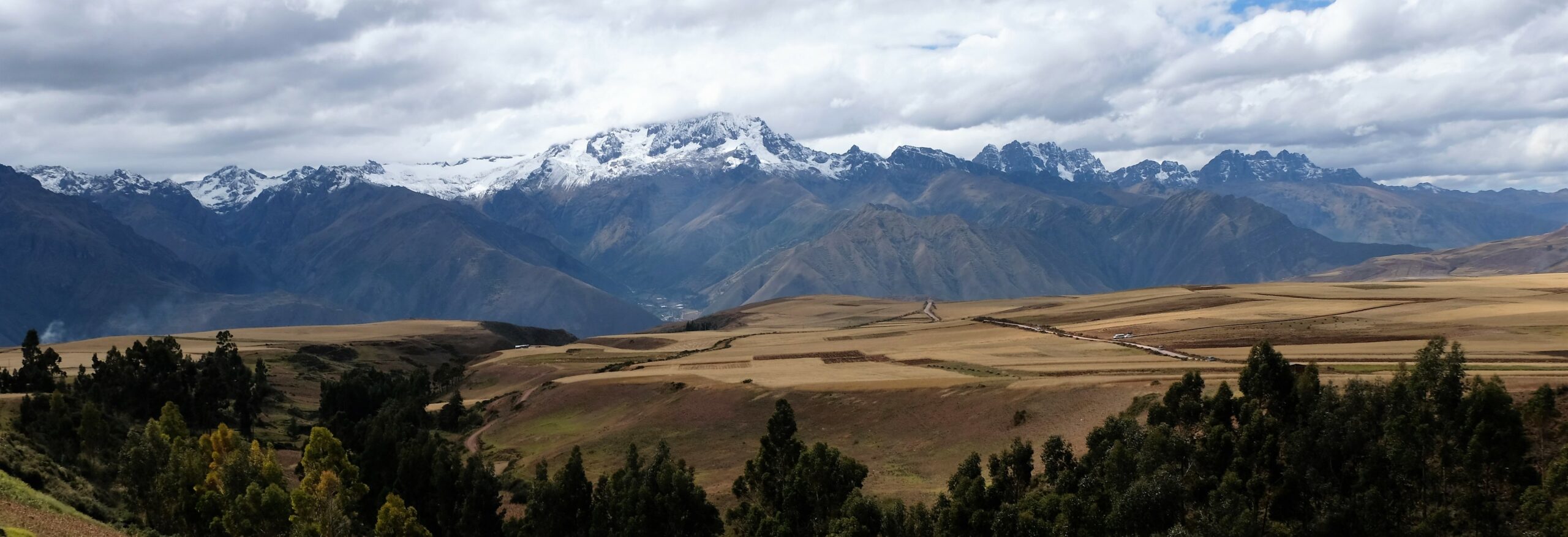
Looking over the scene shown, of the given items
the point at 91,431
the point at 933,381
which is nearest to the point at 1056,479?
the point at 933,381

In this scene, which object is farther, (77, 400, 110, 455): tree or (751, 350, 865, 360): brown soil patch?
(751, 350, 865, 360): brown soil patch

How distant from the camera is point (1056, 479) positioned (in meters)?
63.5

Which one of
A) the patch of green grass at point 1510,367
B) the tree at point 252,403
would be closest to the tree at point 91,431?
the tree at point 252,403

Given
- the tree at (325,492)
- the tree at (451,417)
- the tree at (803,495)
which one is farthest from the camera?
the tree at (451,417)

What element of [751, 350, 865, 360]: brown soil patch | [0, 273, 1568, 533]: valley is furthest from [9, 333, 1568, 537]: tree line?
[751, 350, 865, 360]: brown soil patch

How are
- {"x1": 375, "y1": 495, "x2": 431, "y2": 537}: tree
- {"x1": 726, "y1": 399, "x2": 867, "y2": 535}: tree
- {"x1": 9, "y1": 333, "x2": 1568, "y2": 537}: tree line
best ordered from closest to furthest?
{"x1": 9, "y1": 333, "x2": 1568, "y2": 537}: tree line → {"x1": 726, "y1": 399, "x2": 867, "y2": 535}: tree → {"x1": 375, "y1": 495, "x2": 431, "y2": 537}: tree

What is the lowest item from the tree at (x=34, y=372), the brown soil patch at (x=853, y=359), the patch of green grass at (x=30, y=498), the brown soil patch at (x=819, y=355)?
the patch of green grass at (x=30, y=498)

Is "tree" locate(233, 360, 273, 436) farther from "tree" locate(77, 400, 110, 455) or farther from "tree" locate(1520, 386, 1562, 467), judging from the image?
"tree" locate(1520, 386, 1562, 467)

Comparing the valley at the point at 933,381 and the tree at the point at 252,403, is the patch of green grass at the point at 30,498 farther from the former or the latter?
the tree at the point at 252,403

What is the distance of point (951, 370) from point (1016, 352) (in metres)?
19.7

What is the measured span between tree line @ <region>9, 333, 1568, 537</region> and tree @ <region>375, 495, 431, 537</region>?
0.50 feet

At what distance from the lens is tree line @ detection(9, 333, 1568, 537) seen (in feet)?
181

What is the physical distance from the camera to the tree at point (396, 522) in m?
69.4

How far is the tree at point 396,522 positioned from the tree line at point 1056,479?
151mm
